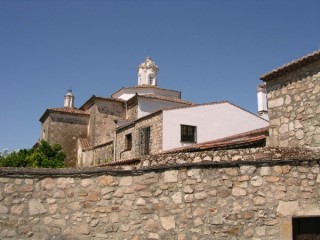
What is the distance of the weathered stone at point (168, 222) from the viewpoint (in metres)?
6.56

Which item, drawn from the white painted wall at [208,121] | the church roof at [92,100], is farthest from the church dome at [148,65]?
the white painted wall at [208,121]

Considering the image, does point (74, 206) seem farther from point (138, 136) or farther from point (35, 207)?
point (138, 136)

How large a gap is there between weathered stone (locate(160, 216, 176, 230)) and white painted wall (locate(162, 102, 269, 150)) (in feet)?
40.1

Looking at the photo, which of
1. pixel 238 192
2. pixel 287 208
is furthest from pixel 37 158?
pixel 287 208

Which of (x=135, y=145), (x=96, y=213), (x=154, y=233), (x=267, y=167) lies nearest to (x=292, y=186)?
(x=267, y=167)

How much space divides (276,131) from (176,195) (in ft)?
14.3

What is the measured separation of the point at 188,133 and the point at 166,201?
43.0ft

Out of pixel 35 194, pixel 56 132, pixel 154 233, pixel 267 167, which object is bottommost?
pixel 154 233

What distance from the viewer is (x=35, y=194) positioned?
661 cm

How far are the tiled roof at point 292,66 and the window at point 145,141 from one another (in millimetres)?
10261

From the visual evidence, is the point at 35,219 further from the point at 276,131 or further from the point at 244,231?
the point at 276,131

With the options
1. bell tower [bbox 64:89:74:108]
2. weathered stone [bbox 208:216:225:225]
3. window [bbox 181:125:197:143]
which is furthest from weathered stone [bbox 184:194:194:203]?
bell tower [bbox 64:89:74:108]

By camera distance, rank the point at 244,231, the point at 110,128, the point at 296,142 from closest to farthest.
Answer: the point at 244,231 → the point at 296,142 → the point at 110,128

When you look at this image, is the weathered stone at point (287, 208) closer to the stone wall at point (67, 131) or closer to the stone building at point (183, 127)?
the stone building at point (183, 127)
